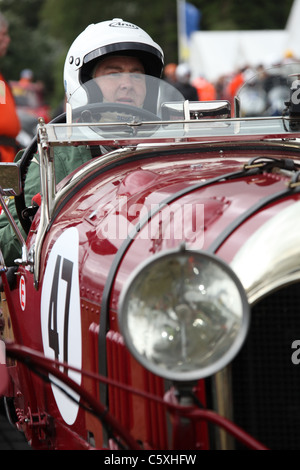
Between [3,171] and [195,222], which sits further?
[3,171]

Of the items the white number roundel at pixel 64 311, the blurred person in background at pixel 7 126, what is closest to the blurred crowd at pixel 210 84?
the blurred person in background at pixel 7 126

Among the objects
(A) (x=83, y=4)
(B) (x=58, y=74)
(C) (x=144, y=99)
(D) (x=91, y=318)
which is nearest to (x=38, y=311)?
(D) (x=91, y=318)

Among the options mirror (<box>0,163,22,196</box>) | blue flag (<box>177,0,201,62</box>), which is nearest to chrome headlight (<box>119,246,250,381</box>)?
mirror (<box>0,163,22,196</box>)

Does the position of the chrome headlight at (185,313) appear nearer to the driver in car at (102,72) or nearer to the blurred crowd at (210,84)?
the driver in car at (102,72)

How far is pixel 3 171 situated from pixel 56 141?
24 centimetres

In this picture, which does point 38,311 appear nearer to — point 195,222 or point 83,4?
point 195,222

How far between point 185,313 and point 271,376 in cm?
41

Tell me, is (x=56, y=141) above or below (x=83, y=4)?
below

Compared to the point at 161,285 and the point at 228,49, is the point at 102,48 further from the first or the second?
the point at 228,49

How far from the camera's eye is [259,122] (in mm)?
3467

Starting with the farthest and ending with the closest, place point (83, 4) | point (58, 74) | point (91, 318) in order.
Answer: point (83, 4) < point (58, 74) < point (91, 318)

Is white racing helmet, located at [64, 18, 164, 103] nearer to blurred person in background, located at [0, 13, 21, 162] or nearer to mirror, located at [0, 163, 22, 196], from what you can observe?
mirror, located at [0, 163, 22, 196]

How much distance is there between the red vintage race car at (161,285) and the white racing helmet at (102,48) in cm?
34
